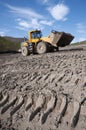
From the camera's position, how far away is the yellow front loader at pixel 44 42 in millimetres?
18750

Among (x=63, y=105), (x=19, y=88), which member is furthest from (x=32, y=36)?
(x=63, y=105)

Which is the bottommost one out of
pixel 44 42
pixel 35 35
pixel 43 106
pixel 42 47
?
pixel 43 106

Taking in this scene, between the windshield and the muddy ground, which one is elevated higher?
the windshield

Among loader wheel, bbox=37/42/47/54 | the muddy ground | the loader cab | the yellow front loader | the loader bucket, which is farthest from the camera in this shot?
the loader cab

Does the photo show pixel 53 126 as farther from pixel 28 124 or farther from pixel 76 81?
pixel 76 81

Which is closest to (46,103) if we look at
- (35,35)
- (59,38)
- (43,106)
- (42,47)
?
(43,106)

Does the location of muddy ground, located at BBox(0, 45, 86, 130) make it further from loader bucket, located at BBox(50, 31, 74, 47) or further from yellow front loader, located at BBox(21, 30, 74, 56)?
yellow front loader, located at BBox(21, 30, 74, 56)

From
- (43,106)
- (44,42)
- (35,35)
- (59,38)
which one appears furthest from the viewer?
(35,35)

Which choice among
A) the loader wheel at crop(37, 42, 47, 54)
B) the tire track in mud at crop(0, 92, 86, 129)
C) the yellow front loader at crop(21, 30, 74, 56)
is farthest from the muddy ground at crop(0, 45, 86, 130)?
the loader wheel at crop(37, 42, 47, 54)

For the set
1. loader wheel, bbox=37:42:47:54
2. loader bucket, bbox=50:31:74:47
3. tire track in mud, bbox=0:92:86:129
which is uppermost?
loader bucket, bbox=50:31:74:47

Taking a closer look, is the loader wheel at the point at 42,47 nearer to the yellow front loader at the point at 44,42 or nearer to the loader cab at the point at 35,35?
the yellow front loader at the point at 44,42

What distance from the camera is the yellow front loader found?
18.8 metres

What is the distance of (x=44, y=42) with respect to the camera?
19203 mm

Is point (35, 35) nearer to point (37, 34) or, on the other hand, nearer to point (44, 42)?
point (37, 34)
